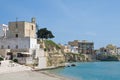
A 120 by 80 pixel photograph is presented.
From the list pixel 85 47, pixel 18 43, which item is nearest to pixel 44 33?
pixel 18 43

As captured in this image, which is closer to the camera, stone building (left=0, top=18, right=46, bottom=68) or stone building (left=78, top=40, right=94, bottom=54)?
stone building (left=0, top=18, right=46, bottom=68)

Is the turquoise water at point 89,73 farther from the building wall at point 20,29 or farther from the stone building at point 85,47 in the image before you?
the stone building at point 85,47

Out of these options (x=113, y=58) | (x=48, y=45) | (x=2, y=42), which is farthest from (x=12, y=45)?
(x=113, y=58)

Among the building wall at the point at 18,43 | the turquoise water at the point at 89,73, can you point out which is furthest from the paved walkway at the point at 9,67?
the building wall at the point at 18,43

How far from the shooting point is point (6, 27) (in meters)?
75.7

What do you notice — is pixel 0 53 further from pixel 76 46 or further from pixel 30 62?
pixel 76 46

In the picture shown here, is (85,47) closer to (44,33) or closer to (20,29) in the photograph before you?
(44,33)

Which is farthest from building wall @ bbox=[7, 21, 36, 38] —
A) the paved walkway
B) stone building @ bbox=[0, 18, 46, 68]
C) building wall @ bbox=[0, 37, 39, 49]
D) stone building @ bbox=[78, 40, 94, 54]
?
stone building @ bbox=[78, 40, 94, 54]

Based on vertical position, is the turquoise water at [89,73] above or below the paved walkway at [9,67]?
below

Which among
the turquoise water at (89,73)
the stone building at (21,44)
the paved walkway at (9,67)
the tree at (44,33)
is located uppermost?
the tree at (44,33)

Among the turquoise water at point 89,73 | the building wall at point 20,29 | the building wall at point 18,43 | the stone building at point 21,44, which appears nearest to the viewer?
the turquoise water at point 89,73

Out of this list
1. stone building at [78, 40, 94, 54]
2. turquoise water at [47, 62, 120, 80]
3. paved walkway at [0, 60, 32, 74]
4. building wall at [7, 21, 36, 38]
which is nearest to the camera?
paved walkway at [0, 60, 32, 74]

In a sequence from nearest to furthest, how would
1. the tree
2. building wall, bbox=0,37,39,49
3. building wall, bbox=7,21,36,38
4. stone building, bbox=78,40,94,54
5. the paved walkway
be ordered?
the paved walkway → building wall, bbox=0,37,39,49 → building wall, bbox=7,21,36,38 → the tree → stone building, bbox=78,40,94,54

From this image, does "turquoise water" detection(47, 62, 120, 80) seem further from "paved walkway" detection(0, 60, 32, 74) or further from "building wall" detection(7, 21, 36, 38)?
"building wall" detection(7, 21, 36, 38)
